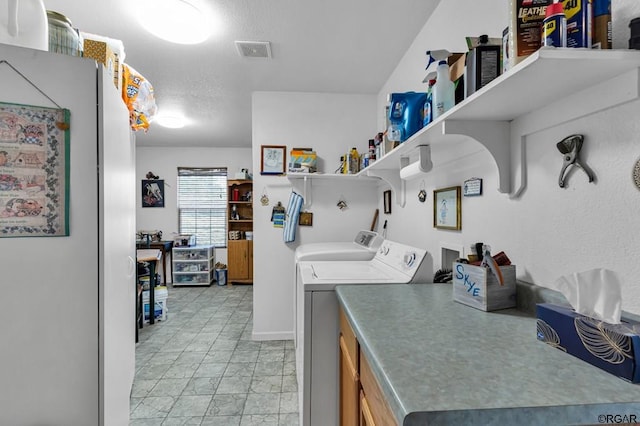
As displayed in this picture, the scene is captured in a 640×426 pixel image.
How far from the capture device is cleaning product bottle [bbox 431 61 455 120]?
117cm

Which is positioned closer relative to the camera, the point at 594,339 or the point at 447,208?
the point at 594,339

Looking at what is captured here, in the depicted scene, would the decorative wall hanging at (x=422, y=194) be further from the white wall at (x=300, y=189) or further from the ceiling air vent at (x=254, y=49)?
the ceiling air vent at (x=254, y=49)

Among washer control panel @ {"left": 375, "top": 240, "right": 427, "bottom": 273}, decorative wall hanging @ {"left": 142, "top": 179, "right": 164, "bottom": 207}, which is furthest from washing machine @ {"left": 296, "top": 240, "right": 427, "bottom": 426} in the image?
decorative wall hanging @ {"left": 142, "top": 179, "right": 164, "bottom": 207}

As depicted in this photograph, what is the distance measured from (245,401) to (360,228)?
1779mm

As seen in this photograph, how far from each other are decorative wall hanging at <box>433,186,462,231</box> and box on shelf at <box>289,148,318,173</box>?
1.43 metres

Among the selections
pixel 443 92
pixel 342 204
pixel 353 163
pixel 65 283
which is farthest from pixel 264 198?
pixel 443 92

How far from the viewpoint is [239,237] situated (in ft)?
18.5

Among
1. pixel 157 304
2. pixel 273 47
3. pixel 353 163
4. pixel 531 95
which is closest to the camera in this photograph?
pixel 531 95

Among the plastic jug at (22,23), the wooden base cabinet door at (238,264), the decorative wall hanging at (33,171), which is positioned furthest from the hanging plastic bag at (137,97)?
the wooden base cabinet door at (238,264)

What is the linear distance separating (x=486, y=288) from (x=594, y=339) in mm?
378

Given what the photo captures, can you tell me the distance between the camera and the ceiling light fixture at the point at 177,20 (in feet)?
5.57

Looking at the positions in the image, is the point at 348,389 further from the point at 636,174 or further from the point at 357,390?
the point at 636,174

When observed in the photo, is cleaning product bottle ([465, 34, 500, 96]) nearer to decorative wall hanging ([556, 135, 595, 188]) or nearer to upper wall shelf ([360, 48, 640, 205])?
upper wall shelf ([360, 48, 640, 205])

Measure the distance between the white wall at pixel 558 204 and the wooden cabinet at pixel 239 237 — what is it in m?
4.44
